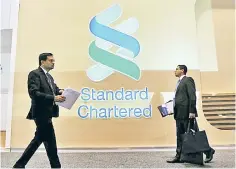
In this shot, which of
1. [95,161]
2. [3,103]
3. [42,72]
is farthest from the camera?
[3,103]

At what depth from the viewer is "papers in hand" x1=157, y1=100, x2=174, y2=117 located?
12.6 feet

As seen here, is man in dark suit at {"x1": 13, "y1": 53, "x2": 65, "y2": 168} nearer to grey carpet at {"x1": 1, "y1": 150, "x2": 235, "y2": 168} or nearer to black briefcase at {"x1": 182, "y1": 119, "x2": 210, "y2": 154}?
grey carpet at {"x1": 1, "y1": 150, "x2": 235, "y2": 168}

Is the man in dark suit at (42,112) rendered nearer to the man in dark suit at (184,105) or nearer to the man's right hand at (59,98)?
the man's right hand at (59,98)

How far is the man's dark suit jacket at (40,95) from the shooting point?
9.24 ft

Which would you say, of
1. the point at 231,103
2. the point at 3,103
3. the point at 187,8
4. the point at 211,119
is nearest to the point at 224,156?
the point at 211,119

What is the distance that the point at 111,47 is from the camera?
440 centimetres

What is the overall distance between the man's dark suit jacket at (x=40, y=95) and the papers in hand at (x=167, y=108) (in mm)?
1673

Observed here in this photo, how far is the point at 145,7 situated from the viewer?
4.52 meters

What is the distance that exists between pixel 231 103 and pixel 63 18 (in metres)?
3.03

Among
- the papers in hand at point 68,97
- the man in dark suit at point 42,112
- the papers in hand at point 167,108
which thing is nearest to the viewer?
the man in dark suit at point 42,112

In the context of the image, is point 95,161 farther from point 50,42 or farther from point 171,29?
point 171,29

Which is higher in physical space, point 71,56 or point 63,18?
Result: point 63,18

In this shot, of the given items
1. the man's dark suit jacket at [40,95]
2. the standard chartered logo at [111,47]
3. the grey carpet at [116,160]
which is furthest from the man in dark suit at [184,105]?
the man's dark suit jacket at [40,95]

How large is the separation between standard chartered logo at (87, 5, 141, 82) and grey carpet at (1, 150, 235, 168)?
1172mm
